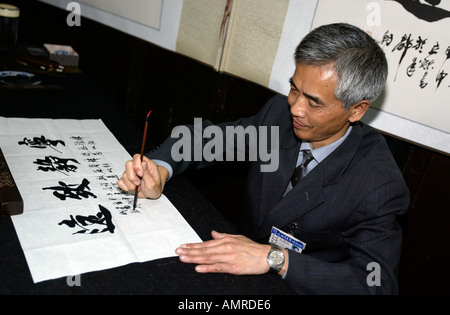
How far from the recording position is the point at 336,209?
60.8 inches

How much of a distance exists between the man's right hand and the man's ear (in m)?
0.84

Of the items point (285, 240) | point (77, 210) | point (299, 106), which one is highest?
point (299, 106)

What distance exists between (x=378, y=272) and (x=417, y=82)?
100 centimetres

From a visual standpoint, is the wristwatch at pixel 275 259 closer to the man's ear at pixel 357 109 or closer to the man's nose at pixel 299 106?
the man's nose at pixel 299 106

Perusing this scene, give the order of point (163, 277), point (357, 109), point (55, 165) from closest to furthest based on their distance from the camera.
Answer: point (163, 277) < point (55, 165) < point (357, 109)

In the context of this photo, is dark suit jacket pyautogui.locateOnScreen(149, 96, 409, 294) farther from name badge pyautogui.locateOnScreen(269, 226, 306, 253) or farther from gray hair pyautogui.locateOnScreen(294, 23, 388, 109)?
gray hair pyautogui.locateOnScreen(294, 23, 388, 109)

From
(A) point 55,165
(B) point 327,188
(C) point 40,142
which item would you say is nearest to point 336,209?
(B) point 327,188

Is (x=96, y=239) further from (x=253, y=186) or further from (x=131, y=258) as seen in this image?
(x=253, y=186)

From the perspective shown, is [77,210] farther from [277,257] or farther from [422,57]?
[422,57]

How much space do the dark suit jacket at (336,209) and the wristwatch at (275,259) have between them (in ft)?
0.16

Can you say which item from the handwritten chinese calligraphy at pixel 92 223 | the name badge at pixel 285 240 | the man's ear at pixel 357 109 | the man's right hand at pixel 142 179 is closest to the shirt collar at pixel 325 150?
the man's ear at pixel 357 109

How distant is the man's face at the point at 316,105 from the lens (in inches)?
56.0

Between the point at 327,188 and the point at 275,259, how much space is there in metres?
0.51

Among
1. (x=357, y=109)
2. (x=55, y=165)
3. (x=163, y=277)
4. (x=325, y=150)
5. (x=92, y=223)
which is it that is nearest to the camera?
(x=163, y=277)
